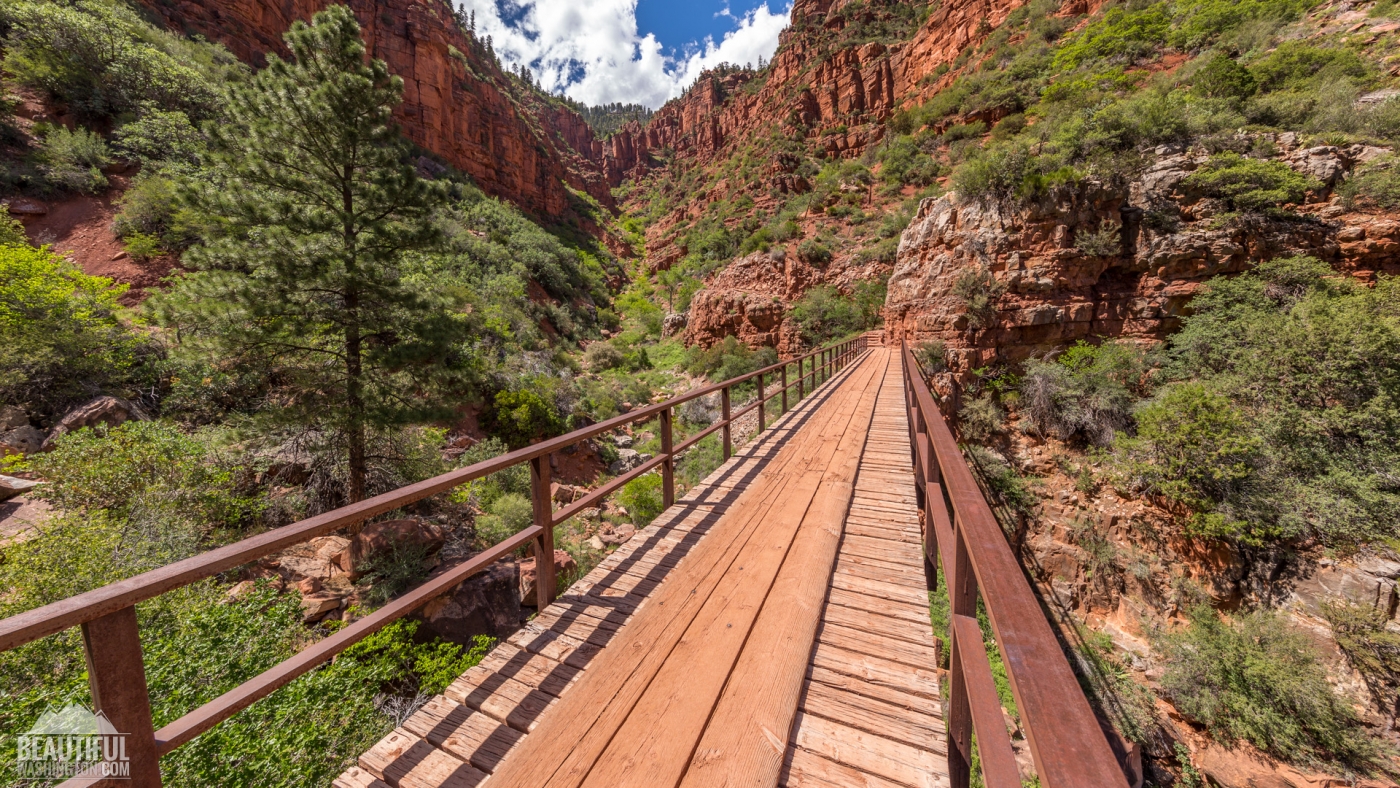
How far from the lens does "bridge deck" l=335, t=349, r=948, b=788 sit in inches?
62.9

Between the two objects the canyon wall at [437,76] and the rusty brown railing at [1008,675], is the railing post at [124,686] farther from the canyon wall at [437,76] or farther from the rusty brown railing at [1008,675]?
the canyon wall at [437,76]

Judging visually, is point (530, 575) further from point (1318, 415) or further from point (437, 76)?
point (437, 76)

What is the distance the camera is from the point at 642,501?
994 centimetres

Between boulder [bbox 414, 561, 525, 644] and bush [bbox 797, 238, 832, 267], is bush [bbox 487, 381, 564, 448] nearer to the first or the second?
boulder [bbox 414, 561, 525, 644]

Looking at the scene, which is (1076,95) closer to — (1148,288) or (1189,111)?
(1189,111)

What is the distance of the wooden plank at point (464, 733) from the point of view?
1.66 metres

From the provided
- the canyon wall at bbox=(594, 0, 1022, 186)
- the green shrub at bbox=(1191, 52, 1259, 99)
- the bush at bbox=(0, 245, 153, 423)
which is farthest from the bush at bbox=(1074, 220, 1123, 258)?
the canyon wall at bbox=(594, 0, 1022, 186)

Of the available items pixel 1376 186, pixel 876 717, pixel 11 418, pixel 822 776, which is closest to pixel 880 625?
pixel 876 717

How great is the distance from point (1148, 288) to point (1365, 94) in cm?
810

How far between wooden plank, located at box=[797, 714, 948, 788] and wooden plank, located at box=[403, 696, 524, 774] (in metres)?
1.24

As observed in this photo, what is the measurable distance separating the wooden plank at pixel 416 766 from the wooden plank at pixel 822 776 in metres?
1.18

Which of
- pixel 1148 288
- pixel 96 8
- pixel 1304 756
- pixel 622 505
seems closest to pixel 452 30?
pixel 96 8

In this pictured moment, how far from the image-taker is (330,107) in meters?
6.48

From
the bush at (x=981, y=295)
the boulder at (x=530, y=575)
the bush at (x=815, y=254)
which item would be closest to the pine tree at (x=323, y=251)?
the boulder at (x=530, y=575)
